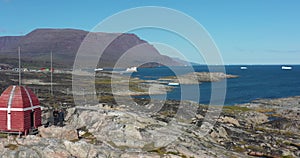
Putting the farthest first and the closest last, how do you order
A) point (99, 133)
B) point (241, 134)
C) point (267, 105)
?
point (267, 105)
point (241, 134)
point (99, 133)

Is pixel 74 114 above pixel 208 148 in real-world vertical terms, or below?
above

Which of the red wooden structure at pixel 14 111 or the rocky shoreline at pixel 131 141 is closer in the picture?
the rocky shoreline at pixel 131 141

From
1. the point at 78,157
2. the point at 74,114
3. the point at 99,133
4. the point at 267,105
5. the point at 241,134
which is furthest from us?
the point at 267,105

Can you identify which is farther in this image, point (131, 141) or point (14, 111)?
point (131, 141)

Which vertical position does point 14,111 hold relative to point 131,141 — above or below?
above

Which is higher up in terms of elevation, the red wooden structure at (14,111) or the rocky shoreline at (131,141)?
the red wooden structure at (14,111)

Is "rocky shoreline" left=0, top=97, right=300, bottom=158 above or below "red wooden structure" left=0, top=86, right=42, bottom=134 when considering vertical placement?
below

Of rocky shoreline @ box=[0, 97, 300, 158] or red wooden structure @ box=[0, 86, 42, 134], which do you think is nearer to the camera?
rocky shoreline @ box=[0, 97, 300, 158]

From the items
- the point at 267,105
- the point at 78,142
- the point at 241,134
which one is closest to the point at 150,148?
the point at 78,142

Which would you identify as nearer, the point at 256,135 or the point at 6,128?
the point at 6,128

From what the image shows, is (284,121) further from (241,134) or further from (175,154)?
(175,154)

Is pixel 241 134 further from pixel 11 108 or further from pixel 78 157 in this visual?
pixel 11 108
